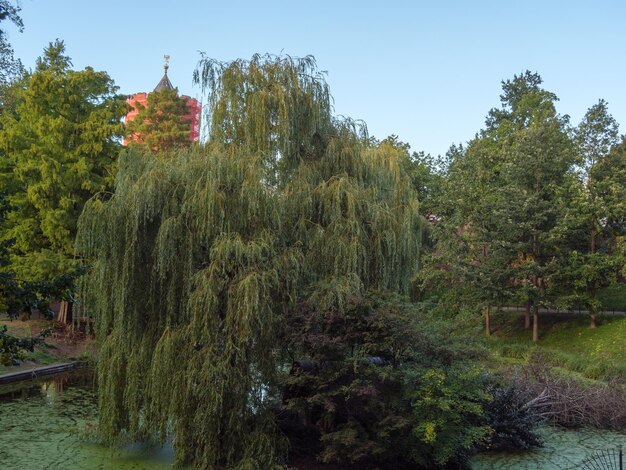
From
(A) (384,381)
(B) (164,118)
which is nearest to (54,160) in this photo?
(B) (164,118)

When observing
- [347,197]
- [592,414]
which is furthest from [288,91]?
[592,414]

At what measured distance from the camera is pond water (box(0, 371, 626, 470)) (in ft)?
37.0

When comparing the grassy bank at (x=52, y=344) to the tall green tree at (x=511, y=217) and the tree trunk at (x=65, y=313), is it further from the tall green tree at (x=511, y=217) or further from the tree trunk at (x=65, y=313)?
the tall green tree at (x=511, y=217)

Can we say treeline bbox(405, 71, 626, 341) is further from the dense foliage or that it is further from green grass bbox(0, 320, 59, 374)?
green grass bbox(0, 320, 59, 374)

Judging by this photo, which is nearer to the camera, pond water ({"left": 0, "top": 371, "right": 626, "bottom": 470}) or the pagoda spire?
pond water ({"left": 0, "top": 371, "right": 626, "bottom": 470})

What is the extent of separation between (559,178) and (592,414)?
53.7ft

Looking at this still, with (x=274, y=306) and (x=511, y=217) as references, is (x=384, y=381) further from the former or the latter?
(x=511, y=217)

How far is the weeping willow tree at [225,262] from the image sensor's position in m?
10.2

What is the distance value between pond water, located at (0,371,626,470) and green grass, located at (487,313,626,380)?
556 centimetres

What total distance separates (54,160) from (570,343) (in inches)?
970

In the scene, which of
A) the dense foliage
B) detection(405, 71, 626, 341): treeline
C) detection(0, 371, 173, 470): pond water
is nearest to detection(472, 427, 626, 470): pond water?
the dense foliage

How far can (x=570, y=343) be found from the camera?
26.9 meters

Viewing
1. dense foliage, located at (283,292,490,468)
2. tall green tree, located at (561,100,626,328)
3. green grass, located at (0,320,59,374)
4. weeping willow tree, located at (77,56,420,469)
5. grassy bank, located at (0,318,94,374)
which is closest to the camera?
weeping willow tree, located at (77,56,420,469)

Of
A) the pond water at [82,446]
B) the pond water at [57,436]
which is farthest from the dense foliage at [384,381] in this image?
the pond water at [57,436]
